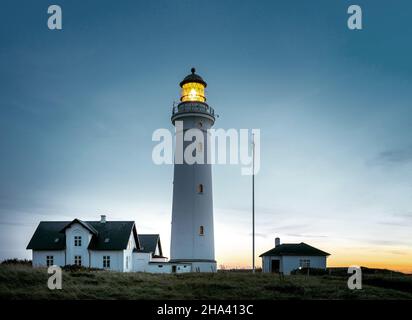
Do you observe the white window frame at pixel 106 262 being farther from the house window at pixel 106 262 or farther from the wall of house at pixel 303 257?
the wall of house at pixel 303 257

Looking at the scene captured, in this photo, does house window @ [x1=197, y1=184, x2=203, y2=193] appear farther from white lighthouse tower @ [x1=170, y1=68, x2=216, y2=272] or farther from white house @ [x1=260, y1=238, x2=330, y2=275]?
white house @ [x1=260, y1=238, x2=330, y2=275]

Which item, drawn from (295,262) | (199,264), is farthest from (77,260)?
(295,262)

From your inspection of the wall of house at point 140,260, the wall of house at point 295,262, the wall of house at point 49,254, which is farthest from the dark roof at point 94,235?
the wall of house at point 295,262

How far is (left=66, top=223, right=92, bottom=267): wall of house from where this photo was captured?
34.3 meters

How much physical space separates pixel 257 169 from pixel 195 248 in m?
6.68

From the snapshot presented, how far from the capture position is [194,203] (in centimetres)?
3038

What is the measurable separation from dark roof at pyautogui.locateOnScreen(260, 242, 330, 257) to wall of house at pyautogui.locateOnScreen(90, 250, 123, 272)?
11.7 meters

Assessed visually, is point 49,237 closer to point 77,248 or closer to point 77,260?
point 77,248

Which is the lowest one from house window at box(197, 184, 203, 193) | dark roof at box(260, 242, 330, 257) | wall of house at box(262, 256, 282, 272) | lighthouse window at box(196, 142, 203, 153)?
wall of house at box(262, 256, 282, 272)

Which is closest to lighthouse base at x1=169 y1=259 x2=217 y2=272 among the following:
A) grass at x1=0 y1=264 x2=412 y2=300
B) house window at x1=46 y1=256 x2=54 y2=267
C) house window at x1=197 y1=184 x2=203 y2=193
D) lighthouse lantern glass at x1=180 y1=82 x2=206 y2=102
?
house window at x1=197 y1=184 x2=203 y2=193

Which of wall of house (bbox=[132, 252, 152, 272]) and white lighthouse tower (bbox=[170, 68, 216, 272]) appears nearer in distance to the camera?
white lighthouse tower (bbox=[170, 68, 216, 272])
